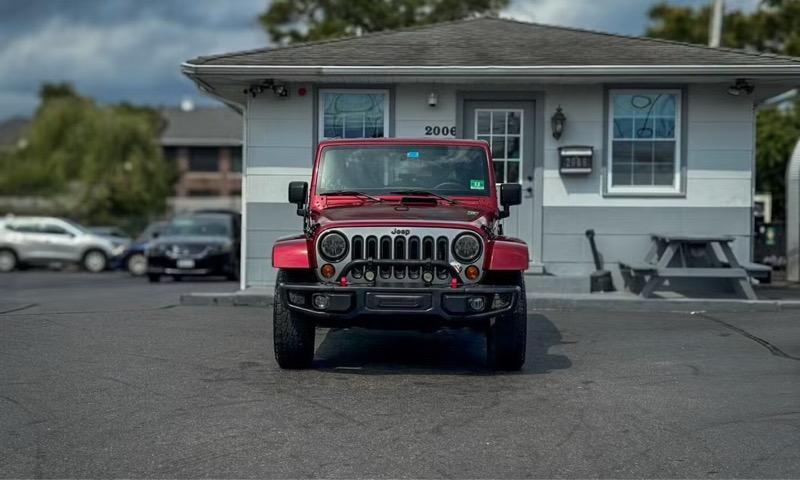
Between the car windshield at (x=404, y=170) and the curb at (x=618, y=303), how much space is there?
3923 millimetres

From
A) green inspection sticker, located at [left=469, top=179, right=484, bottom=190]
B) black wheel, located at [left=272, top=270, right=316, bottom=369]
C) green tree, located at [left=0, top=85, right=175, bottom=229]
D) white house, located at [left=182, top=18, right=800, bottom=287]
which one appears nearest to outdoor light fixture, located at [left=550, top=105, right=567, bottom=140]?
white house, located at [left=182, top=18, right=800, bottom=287]

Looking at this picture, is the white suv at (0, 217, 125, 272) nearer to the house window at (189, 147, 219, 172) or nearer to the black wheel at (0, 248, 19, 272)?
the black wheel at (0, 248, 19, 272)

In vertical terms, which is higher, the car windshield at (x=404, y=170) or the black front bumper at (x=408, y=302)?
the car windshield at (x=404, y=170)

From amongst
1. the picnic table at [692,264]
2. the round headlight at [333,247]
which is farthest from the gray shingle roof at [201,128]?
A: the round headlight at [333,247]

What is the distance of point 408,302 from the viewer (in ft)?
25.9

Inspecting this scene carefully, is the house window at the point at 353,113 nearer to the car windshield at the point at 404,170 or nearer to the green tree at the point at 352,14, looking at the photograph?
the car windshield at the point at 404,170

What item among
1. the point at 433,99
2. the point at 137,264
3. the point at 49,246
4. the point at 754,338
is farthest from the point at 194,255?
the point at 754,338

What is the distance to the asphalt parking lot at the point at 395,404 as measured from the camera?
19.0 ft

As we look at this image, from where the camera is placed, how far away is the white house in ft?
47.6

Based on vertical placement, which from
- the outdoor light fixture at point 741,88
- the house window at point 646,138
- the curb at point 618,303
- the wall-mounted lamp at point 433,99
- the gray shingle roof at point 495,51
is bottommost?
the curb at point 618,303

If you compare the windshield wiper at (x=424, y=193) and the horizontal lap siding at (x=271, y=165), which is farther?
the horizontal lap siding at (x=271, y=165)

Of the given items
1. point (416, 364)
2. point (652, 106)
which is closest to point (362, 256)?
point (416, 364)

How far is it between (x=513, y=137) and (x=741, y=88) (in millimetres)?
3198

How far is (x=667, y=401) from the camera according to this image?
7449 mm
